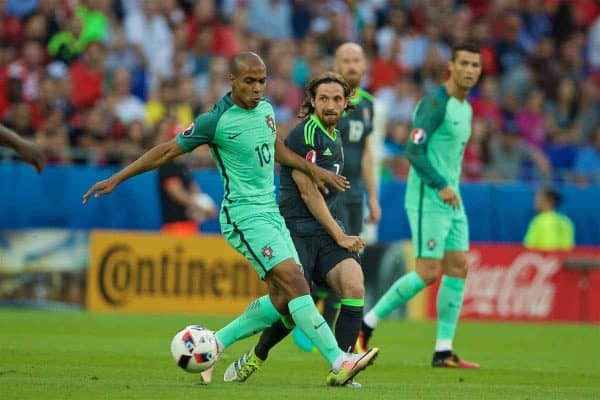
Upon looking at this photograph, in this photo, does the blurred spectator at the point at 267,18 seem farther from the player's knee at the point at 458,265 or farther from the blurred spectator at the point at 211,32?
the player's knee at the point at 458,265

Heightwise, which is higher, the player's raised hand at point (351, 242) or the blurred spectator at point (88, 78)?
the blurred spectator at point (88, 78)

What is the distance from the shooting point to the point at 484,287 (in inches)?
777

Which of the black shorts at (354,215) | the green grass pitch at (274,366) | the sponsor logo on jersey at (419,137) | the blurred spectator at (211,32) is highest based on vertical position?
the blurred spectator at (211,32)

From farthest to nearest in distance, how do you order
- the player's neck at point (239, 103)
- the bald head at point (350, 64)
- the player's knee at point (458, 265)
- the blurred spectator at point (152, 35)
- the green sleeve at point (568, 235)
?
the blurred spectator at point (152, 35)
the green sleeve at point (568, 235)
the bald head at point (350, 64)
the player's knee at point (458, 265)
the player's neck at point (239, 103)

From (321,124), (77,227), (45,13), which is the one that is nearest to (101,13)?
(45,13)

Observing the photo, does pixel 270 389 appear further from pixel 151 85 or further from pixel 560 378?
pixel 151 85

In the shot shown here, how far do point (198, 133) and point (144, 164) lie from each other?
44 centimetres

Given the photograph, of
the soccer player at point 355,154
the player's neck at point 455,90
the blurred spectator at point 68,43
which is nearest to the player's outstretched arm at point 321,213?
the player's neck at point 455,90

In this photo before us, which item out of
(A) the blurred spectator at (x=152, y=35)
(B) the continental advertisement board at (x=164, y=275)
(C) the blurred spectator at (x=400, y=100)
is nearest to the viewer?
(B) the continental advertisement board at (x=164, y=275)

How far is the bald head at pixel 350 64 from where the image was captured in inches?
521

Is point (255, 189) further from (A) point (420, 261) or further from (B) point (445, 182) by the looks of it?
(A) point (420, 261)

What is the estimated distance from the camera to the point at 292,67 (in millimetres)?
22344

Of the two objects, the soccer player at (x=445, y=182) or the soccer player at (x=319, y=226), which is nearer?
the soccer player at (x=319, y=226)

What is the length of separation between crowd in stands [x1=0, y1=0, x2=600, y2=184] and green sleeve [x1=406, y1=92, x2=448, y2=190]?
23.8 ft
